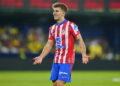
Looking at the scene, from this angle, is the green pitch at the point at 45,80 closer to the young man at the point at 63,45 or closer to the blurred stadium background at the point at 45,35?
the blurred stadium background at the point at 45,35

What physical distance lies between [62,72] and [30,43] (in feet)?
59.8

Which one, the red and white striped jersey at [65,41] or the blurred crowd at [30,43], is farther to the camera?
the blurred crowd at [30,43]

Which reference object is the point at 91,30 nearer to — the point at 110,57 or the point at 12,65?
the point at 110,57

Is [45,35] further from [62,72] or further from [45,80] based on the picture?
[62,72]

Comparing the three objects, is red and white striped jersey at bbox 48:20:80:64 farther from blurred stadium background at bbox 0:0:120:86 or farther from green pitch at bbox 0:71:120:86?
blurred stadium background at bbox 0:0:120:86

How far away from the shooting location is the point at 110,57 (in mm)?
28359

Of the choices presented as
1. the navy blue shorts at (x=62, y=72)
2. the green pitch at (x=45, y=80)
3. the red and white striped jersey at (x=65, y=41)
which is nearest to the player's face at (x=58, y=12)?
the red and white striped jersey at (x=65, y=41)

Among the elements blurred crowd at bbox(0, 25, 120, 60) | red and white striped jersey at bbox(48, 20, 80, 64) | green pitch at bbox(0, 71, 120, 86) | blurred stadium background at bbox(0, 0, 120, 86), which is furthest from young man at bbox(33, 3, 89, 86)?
blurred crowd at bbox(0, 25, 120, 60)

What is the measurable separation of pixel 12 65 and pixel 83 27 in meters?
9.57

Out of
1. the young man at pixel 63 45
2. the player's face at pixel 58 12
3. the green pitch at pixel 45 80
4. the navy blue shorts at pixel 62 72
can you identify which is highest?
the player's face at pixel 58 12

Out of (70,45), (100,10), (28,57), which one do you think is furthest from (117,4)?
(70,45)

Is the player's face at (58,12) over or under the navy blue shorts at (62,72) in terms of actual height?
over

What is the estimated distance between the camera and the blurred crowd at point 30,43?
1014 inches

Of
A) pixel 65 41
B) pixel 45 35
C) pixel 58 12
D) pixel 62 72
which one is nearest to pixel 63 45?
pixel 65 41
